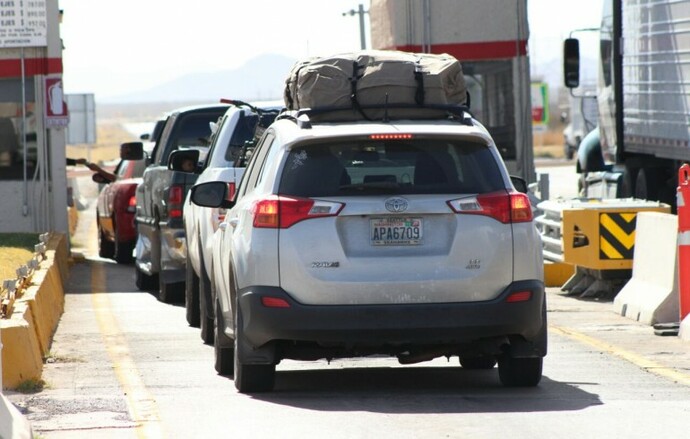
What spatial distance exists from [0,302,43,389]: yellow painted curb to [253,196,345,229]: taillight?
1.94m

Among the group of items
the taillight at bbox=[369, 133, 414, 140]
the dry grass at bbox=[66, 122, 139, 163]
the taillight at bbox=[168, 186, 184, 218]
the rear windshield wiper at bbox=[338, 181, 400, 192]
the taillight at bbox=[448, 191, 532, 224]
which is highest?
the taillight at bbox=[369, 133, 414, 140]

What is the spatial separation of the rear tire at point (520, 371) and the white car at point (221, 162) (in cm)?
350

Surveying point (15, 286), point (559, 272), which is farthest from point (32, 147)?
point (15, 286)

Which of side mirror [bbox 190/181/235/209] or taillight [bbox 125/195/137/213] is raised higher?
side mirror [bbox 190/181/235/209]

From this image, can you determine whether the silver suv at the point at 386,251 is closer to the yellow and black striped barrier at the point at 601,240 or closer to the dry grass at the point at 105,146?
the yellow and black striped barrier at the point at 601,240

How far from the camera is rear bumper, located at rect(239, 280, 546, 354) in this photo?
9188mm

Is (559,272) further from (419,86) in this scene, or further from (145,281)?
(419,86)

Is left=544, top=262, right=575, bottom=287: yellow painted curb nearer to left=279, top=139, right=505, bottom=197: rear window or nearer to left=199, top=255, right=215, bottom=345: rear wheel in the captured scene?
left=199, top=255, right=215, bottom=345: rear wheel

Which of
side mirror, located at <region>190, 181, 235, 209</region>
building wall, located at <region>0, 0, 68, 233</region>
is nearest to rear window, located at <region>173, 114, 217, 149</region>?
building wall, located at <region>0, 0, 68, 233</region>

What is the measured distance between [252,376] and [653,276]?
18.2ft

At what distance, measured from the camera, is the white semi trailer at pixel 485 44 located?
73.7ft

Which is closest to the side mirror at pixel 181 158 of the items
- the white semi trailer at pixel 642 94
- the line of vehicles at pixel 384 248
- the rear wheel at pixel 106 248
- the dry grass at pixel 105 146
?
the line of vehicles at pixel 384 248

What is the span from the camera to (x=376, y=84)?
10422mm

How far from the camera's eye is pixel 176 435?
835 cm
